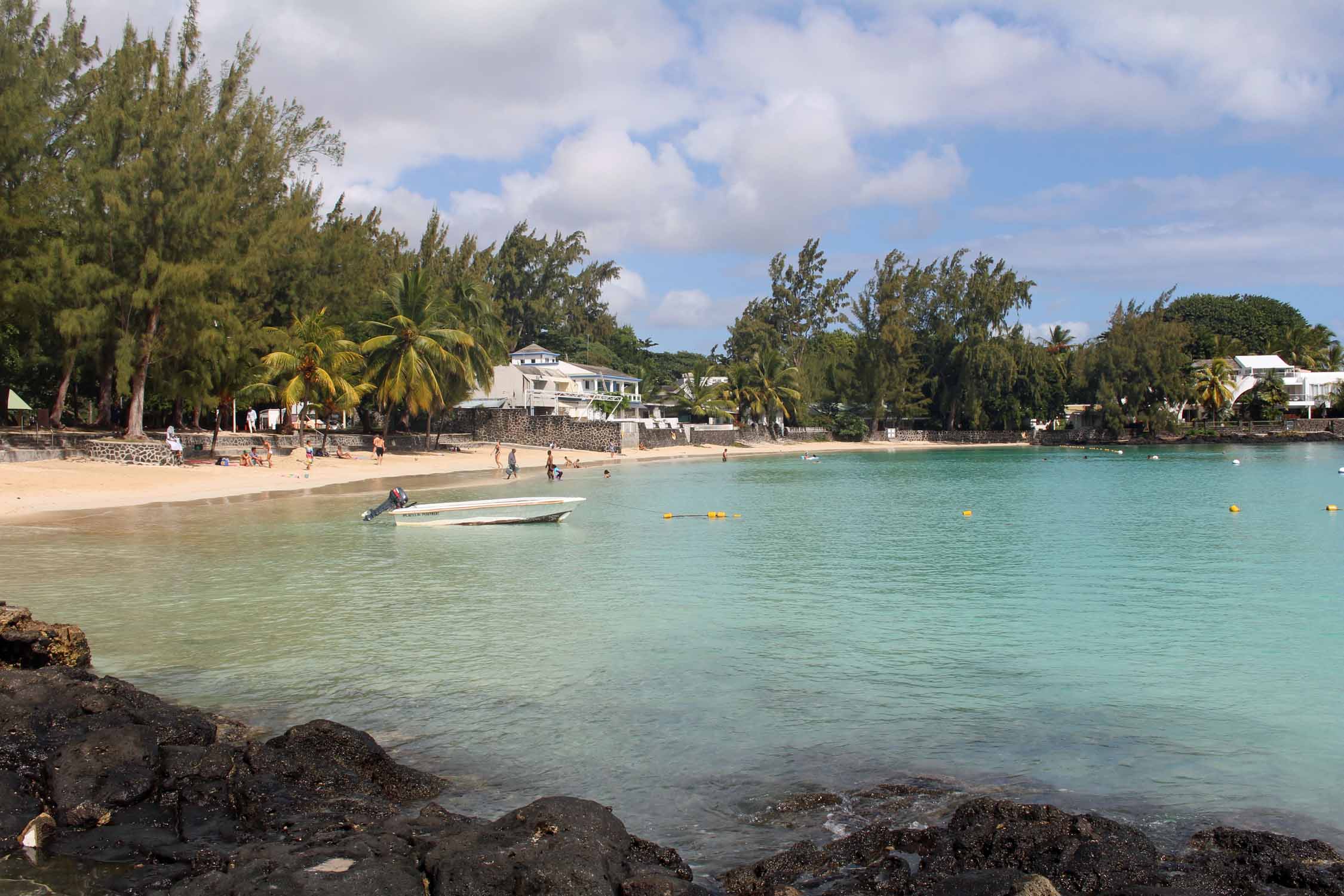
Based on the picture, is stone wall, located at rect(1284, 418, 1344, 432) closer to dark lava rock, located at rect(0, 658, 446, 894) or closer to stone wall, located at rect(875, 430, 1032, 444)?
stone wall, located at rect(875, 430, 1032, 444)

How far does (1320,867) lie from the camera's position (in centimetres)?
598

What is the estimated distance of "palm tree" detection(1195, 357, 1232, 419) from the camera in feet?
286

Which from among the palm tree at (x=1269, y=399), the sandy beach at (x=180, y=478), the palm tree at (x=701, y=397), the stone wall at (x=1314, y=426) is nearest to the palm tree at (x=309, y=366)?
the sandy beach at (x=180, y=478)

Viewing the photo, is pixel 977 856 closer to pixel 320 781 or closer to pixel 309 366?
pixel 320 781

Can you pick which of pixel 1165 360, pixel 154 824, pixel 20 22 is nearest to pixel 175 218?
pixel 20 22

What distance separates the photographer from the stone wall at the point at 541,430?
67.7 meters

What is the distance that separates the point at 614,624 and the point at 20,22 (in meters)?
34.3

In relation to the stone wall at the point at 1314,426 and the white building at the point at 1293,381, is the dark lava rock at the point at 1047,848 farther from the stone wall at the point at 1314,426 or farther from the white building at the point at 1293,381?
the white building at the point at 1293,381

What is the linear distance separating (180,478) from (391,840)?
33.8 metres

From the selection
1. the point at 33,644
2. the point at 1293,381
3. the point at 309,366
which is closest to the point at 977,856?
the point at 33,644

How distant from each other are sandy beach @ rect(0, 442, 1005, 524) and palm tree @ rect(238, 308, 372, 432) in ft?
10.0

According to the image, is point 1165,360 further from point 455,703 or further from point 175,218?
point 455,703

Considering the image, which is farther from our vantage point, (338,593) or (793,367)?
(793,367)

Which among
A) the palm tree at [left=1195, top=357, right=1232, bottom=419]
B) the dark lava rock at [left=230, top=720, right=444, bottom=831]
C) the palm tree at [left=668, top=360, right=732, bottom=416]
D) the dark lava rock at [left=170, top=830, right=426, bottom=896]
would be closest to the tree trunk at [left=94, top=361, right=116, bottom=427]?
the dark lava rock at [left=230, top=720, right=444, bottom=831]
